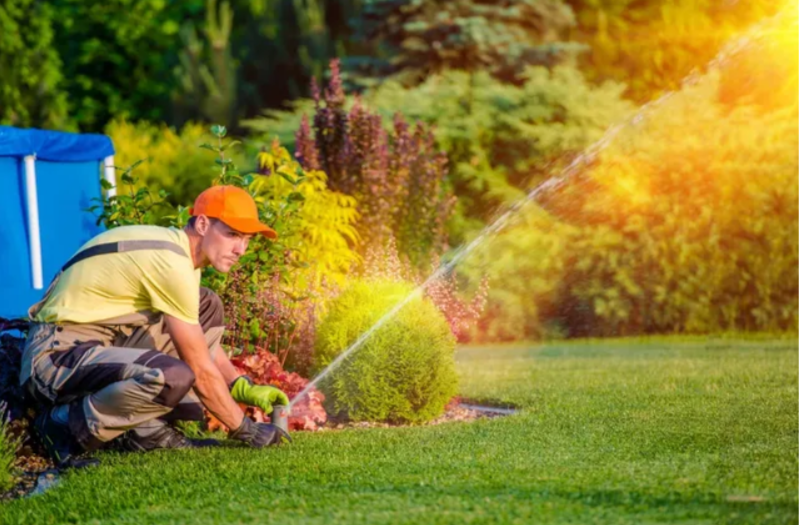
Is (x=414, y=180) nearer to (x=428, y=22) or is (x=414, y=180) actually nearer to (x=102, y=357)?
(x=102, y=357)

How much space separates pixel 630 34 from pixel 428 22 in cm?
384

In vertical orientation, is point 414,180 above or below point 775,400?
above

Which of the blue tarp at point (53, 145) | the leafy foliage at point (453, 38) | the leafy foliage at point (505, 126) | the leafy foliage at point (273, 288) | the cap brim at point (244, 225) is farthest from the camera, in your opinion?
Answer: the leafy foliage at point (453, 38)

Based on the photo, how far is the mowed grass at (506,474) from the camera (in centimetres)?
479

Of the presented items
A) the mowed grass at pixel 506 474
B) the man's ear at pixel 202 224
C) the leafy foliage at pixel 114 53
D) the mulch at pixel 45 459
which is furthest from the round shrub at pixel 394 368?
the leafy foliage at pixel 114 53

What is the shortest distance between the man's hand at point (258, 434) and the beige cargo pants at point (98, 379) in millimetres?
326

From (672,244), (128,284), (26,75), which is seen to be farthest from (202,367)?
(26,75)

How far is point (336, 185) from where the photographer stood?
11586 mm

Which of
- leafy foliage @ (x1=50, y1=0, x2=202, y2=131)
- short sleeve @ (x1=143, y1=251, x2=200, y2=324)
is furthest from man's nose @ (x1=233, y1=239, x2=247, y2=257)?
leafy foliage @ (x1=50, y1=0, x2=202, y2=131)

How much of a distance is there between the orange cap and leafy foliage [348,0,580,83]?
1319 centimetres

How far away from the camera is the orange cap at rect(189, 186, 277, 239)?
5.99 metres

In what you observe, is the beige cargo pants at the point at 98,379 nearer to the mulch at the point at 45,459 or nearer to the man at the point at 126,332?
the man at the point at 126,332

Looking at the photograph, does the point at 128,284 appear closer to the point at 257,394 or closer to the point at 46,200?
the point at 257,394

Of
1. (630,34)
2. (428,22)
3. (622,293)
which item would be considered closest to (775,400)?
(622,293)
